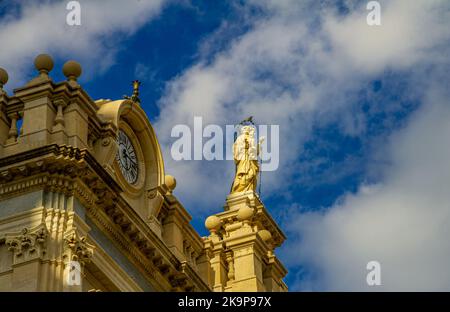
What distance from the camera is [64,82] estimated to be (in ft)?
144

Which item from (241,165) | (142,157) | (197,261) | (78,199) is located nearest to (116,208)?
(78,199)

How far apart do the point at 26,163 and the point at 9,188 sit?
0.93 m

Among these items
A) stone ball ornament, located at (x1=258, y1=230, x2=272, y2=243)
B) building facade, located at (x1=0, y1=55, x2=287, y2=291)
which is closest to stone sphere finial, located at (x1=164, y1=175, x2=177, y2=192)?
building facade, located at (x1=0, y1=55, x2=287, y2=291)

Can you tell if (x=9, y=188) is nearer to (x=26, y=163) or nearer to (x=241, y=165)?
(x=26, y=163)

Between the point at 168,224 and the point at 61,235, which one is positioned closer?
the point at 61,235

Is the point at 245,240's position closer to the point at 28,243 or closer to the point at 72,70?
the point at 72,70

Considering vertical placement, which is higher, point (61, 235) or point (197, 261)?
point (197, 261)

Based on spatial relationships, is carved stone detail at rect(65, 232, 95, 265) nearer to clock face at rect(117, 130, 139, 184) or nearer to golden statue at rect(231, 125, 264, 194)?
clock face at rect(117, 130, 139, 184)

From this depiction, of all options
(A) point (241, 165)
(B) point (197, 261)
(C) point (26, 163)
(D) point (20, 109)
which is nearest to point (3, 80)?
(D) point (20, 109)

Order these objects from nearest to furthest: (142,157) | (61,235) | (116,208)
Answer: (61,235)
(116,208)
(142,157)

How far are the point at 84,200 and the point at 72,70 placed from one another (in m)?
4.44
